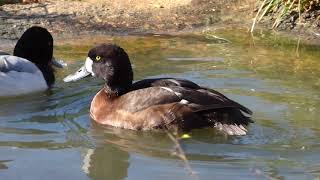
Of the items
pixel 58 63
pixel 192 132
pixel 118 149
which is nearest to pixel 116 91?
pixel 192 132

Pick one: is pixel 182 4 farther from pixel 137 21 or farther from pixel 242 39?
pixel 242 39

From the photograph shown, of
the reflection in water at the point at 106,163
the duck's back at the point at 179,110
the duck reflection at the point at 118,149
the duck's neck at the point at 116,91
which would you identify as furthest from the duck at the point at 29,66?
the reflection in water at the point at 106,163

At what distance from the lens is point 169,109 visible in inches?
272

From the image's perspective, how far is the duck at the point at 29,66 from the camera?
841 cm

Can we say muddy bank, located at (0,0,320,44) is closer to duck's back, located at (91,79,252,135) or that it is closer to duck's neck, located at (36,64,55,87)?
duck's neck, located at (36,64,55,87)

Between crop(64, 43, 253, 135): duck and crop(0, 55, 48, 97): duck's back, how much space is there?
4.14ft

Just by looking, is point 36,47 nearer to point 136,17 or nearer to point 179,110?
point 136,17

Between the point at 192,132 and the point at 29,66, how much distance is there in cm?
264

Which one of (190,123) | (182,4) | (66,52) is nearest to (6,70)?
(66,52)

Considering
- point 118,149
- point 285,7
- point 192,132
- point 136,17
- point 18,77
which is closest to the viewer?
point 118,149

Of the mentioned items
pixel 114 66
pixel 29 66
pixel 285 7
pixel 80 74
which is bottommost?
pixel 29 66

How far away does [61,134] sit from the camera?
679cm

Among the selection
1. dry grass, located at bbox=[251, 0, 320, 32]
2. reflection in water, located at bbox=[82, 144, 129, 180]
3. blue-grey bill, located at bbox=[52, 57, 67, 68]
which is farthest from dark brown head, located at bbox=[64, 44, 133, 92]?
dry grass, located at bbox=[251, 0, 320, 32]

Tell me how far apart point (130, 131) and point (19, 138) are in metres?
0.95
